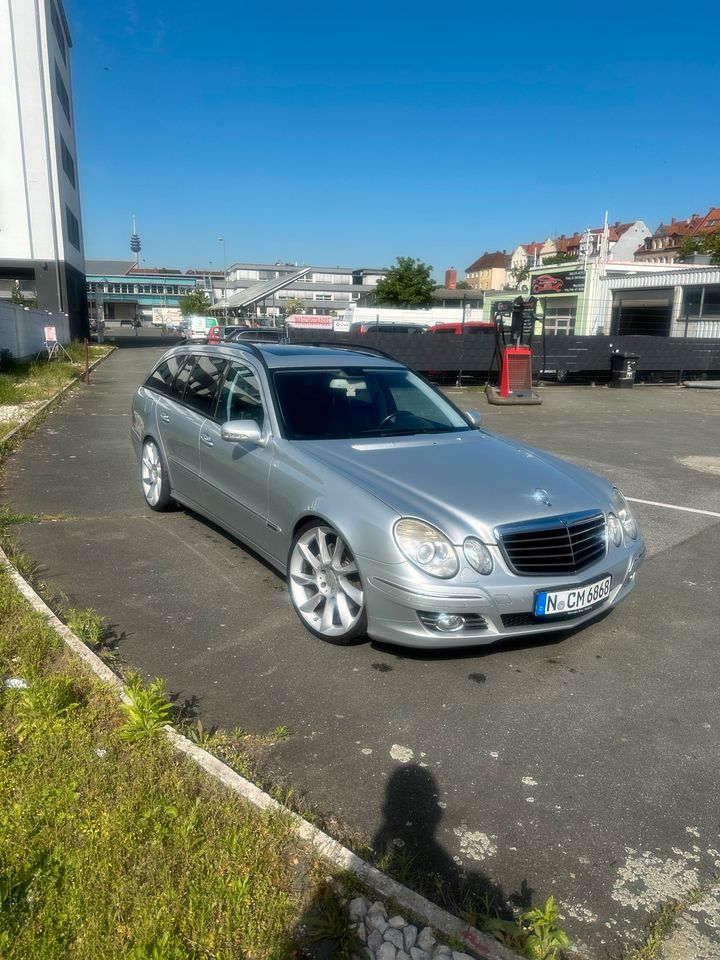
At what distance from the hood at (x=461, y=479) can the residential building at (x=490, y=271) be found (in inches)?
6312

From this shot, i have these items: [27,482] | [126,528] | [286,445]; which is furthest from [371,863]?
[27,482]

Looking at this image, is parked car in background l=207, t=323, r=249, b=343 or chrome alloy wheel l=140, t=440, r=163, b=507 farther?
parked car in background l=207, t=323, r=249, b=343

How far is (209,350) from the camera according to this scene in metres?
6.05

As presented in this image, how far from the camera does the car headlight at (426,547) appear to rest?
3.53 metres

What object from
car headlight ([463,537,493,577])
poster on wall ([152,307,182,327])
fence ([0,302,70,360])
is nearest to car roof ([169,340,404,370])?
car headlight ([463,537,493,577])

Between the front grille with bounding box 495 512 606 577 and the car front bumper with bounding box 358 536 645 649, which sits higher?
the front grille with bounding box 495 512 606 577

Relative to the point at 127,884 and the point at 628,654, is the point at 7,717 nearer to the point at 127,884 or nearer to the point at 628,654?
the point at 127,884

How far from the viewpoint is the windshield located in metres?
4.85

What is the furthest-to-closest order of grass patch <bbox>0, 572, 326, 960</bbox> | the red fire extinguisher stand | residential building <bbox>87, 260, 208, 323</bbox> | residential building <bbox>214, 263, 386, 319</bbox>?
1. residential building <bbox>87, 260, 208, 323</bbox>
2. residential building <bbox>214, 263, 386, 319</bbox>
3. the red fire extinguisher stand
4. grass patch <bbox>0, 572, 326, 960</bbox>

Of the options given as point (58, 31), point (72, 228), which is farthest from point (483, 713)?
point (58, 31)

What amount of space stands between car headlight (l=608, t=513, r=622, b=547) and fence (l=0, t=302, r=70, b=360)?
17534mm

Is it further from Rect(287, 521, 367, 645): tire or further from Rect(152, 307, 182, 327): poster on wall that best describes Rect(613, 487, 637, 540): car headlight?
Rect(152, 307, 182, 327): poster on wall

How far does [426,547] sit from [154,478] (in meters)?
3.80

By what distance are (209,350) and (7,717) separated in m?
3.58
